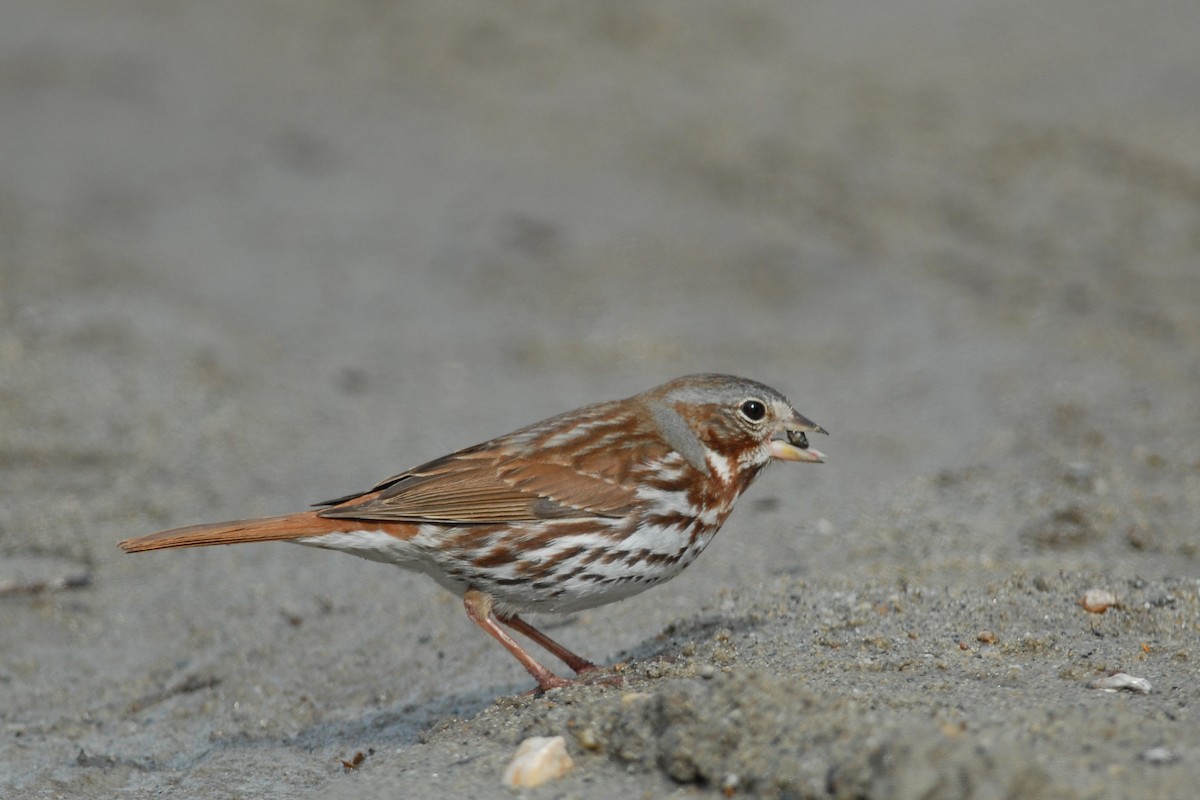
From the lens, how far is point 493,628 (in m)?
5.36

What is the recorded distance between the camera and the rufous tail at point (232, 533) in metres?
5.11

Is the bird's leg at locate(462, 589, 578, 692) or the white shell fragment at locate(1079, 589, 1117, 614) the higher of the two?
the white shell fragment at locate(1079, 589, 1117, 614)

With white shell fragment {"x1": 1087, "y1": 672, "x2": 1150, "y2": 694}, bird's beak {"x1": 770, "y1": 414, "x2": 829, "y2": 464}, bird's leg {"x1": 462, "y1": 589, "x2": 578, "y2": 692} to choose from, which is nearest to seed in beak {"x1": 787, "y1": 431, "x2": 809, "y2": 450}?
bird's beak {"x1": 770, "y1": 414, "x2": 829, "y2": 464}

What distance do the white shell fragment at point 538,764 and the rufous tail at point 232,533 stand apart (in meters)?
1.43

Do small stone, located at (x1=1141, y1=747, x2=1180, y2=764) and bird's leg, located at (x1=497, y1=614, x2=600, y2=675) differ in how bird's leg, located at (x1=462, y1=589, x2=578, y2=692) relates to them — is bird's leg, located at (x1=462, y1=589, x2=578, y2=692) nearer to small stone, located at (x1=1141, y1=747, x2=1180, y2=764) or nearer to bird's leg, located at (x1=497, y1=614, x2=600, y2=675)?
bird's leg, located at (x1=497, y1=614, x2=600, y2=675)

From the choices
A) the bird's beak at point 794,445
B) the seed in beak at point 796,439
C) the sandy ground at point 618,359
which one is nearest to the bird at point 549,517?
the bird's beak at point 794,445

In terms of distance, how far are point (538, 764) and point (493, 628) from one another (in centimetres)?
126

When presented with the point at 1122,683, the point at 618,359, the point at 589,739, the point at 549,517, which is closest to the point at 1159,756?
the point at 1122,683

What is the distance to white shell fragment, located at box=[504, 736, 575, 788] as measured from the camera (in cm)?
411

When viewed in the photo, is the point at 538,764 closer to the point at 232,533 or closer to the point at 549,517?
the point at 549,517

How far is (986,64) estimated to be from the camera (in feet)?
39.2

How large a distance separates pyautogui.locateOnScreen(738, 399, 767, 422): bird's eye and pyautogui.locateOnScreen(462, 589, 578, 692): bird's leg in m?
1.26

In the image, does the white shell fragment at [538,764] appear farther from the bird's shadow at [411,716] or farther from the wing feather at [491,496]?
the wing feather at [491,496]

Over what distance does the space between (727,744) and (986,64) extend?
366 inches
